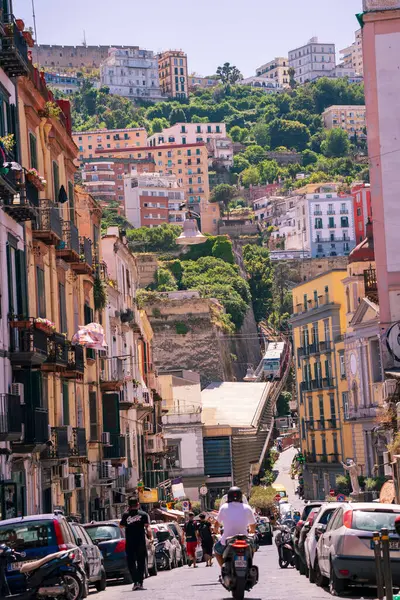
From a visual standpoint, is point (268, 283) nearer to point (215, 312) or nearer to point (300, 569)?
point (215, 312)

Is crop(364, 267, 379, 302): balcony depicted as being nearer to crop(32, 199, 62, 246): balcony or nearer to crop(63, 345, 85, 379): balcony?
crop(63, 345, 85, 379): balcony

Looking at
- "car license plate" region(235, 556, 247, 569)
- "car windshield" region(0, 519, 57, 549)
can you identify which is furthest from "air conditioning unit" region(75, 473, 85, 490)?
"car license plate" region(235, 556, 247, 569)

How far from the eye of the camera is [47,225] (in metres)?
35.1

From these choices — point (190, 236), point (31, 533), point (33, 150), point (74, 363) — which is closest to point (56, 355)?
point (74, 363)

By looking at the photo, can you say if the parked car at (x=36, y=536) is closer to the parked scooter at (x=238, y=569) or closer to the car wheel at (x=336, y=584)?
the parked scooter at (x=238, y=569)

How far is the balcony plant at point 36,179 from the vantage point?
3306 centimetres

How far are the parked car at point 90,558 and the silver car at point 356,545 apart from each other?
4540 mm

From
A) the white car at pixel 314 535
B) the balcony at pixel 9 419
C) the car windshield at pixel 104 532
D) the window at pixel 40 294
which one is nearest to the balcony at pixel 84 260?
the window at pixel 40 294

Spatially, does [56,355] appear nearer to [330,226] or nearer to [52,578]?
[52,578]

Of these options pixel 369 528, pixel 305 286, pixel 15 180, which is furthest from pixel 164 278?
pixel 369 528

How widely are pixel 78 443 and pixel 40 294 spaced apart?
5.91m

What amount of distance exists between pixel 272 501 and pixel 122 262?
1053 inches

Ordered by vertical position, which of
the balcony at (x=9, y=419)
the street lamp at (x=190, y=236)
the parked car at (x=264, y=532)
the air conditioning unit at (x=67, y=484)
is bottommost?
the parked car at (x=264, y=532)

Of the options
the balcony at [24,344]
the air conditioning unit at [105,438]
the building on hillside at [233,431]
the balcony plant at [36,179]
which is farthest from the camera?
the building on hillside at [233,431]
